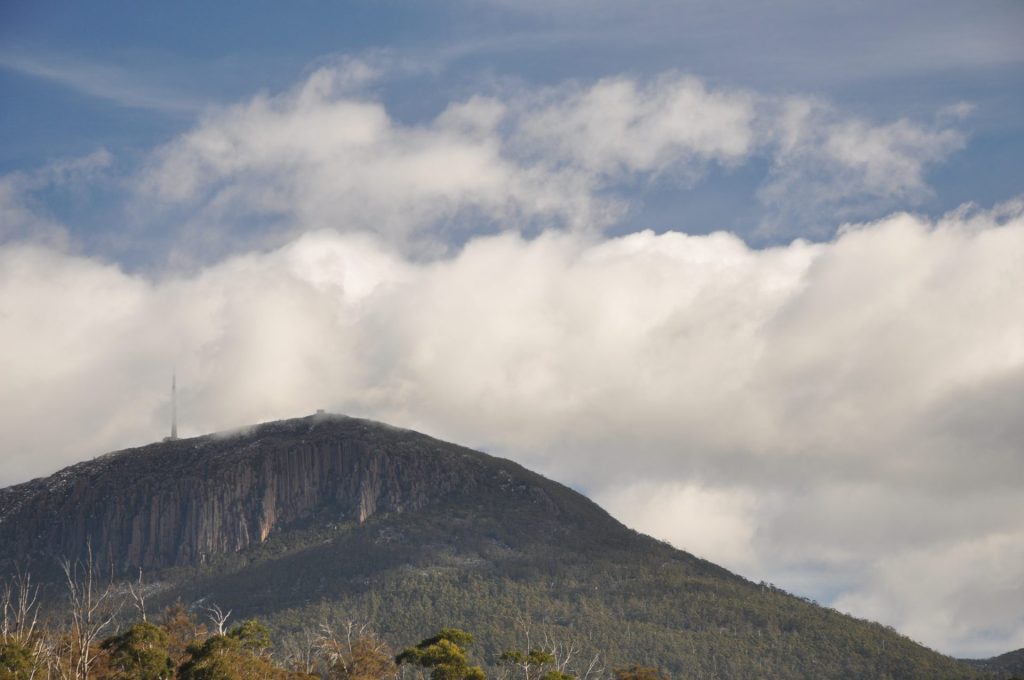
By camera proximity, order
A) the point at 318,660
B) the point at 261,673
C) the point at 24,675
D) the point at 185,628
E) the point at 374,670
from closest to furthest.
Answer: the point at 24,675, the point at 261,673, the point at 374,670, the point at 185,628, the point at 318,660

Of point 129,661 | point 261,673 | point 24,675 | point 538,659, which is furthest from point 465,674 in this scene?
point 24,675

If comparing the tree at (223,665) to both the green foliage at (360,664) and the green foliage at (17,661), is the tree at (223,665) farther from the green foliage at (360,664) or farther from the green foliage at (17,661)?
the green foliage at (17,661)

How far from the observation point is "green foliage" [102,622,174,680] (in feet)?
360

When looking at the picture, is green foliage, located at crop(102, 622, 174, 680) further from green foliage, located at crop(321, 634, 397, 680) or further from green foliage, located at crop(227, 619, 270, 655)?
green foliage, located at crop(321, 634, 397, 680)

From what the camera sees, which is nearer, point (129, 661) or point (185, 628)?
point (129, 661)

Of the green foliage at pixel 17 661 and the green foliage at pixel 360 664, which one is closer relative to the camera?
the green foliage at pixel 17 661

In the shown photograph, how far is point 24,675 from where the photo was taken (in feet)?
322

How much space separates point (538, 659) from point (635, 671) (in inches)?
1304

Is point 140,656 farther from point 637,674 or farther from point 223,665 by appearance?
point 637,674

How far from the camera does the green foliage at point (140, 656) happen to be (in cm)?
10962

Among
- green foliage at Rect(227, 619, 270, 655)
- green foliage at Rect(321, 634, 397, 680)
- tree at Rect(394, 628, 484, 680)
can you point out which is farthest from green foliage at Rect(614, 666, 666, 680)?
green foliage at Rect(227, 619, 270, 655)

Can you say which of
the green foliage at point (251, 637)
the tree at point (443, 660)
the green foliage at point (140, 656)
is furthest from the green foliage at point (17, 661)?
the green foliage at point (251, 637)

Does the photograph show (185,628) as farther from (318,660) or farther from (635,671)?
(635,671)

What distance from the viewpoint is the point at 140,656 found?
113 m
